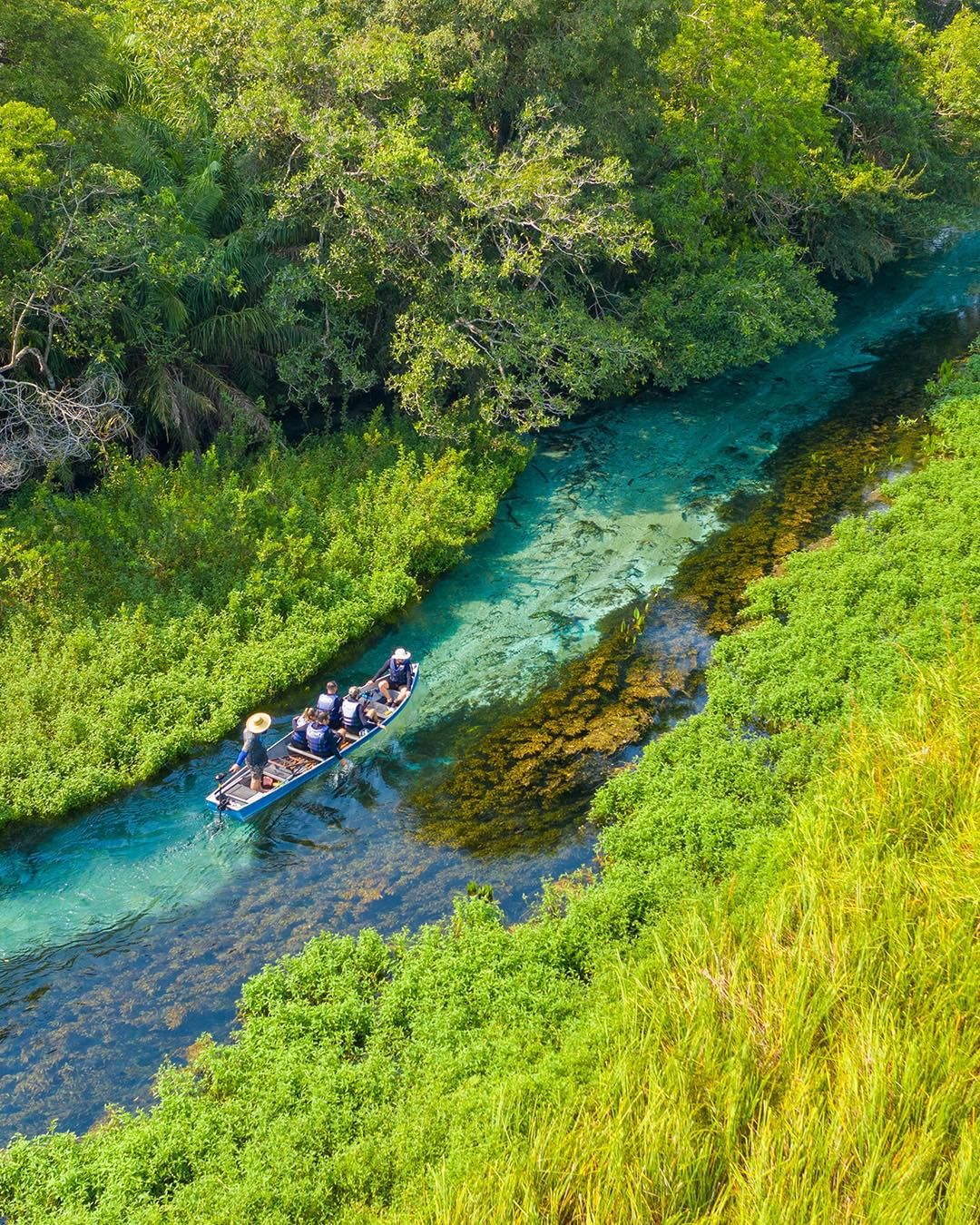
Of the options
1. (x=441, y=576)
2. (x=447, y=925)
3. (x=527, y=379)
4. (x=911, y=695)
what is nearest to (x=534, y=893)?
(x=447, y=925)

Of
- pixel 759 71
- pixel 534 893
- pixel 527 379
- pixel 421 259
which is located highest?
pixel 759 71

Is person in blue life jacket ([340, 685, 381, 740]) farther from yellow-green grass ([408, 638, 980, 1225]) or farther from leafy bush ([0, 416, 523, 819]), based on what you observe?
yellow-green grass ([408, 638, 980, 1225])

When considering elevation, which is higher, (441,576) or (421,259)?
(421,259)

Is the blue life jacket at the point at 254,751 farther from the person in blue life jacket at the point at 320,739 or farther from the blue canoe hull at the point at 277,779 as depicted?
the person in blue life jacket at the point at 320,739

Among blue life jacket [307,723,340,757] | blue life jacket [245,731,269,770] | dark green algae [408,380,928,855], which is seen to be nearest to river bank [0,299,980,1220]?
dark green algae [408,380,928,855]

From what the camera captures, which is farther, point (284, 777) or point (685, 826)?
point (284, 777)

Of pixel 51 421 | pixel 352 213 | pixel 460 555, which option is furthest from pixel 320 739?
pixel 352 213

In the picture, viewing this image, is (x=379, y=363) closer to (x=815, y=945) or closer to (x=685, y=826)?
(x=685, y=826)
